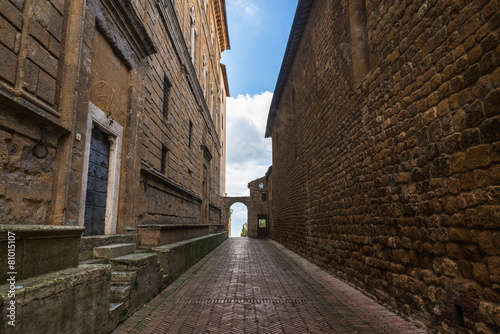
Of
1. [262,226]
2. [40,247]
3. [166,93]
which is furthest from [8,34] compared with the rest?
[262,226]

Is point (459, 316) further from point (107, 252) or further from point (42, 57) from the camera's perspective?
point (42, 57)

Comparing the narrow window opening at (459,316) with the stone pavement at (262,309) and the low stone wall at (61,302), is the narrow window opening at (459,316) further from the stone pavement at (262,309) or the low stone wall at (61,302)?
the low stone wall at (61,302)

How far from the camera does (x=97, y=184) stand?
5113 millimetres

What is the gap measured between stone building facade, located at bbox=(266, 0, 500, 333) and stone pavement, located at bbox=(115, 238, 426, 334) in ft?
1.36

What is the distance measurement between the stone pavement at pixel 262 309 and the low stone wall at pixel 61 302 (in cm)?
61

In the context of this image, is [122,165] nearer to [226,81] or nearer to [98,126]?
[98,126]

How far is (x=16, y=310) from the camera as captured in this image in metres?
1.96

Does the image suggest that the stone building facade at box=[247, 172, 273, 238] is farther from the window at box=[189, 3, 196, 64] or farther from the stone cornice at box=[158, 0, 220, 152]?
the window at box=[189, 3, 196, 64]

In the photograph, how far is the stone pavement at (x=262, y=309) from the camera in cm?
336

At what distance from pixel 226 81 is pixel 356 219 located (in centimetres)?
3103

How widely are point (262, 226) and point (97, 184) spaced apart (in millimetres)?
25944

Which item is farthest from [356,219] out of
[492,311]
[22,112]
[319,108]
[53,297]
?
[22,112]

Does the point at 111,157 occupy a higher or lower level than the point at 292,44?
lower

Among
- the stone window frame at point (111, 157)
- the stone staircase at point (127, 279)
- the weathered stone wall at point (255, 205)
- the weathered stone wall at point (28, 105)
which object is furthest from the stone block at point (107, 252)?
the weathered stone wall at point (255, 205)
